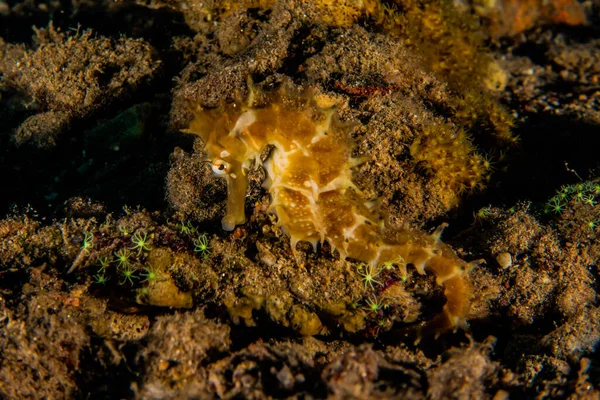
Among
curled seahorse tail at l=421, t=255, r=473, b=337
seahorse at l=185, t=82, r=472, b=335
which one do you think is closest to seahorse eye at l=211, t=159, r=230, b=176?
seahorse at l=185, t=82, r=472, b=335

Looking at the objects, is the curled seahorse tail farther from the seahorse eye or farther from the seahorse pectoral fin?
the seahorse eye

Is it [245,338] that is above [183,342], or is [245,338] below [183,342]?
below

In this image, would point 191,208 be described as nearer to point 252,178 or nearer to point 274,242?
point 252,178

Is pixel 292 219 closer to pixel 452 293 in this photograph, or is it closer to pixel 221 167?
pixel 221 167

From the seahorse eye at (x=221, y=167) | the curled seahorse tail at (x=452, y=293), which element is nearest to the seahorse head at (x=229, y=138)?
the seahorse eye at (x=221, y=167)

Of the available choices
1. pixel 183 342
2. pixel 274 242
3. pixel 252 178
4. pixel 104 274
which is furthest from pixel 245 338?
pixel 252 178
